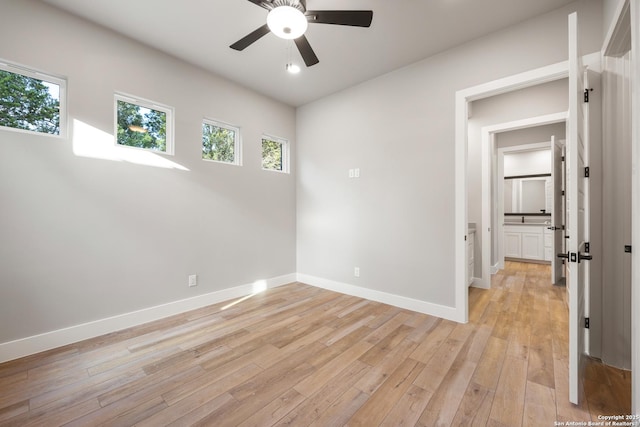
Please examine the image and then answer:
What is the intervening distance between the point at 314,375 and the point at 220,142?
3082 millimetres

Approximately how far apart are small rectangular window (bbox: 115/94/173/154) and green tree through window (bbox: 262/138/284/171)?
141cm

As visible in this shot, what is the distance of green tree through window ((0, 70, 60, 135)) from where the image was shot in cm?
216

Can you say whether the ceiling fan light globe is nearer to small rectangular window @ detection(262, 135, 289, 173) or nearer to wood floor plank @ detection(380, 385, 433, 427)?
small rectangular window @ detection(262, 135, 289, 173)

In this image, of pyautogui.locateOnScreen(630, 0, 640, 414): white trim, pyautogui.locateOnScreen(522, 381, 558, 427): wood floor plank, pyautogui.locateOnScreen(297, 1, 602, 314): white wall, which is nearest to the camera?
pyautogui.locateOnScreen(630, 0, 640, 414): white trim

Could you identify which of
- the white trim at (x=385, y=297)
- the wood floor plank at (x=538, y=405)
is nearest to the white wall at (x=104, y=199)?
the white trim at (x=385, y=297)

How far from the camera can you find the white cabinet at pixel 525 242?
229 inches

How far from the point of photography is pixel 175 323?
280 cm

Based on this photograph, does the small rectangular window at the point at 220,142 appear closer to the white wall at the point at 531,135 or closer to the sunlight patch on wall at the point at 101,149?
the sunlight patch on wall at the point at 101,149

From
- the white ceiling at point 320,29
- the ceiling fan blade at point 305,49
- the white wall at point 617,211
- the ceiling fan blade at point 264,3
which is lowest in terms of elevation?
the white wall at point 617,211

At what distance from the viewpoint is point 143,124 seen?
2.90 m

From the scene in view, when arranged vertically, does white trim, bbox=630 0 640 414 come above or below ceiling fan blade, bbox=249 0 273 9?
below

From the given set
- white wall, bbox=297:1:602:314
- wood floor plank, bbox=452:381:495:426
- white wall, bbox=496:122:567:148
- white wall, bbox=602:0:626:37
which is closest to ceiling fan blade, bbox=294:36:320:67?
white wall, bbox=297:1:602:314

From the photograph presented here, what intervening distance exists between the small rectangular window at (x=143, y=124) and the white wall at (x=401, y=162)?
2.10 m

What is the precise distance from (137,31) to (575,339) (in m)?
4.40
